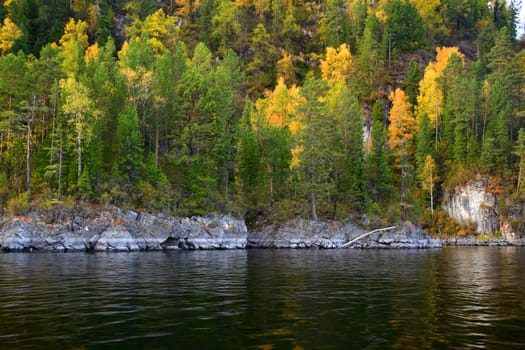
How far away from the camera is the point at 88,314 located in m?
14.4

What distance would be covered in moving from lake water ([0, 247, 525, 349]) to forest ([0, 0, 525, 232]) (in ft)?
99.8

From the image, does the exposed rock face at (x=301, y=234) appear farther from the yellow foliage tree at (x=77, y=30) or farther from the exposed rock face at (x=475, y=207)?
the yellow foliage tree at (x=77, y=30)

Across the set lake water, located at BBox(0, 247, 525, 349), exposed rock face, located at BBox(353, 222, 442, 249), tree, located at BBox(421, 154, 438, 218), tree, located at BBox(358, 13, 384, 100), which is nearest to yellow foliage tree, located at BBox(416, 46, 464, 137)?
tree, located at BBox(421, 154, 438, 218)

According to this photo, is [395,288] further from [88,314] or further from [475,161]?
[475,161]

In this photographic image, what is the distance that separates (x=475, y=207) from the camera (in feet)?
258

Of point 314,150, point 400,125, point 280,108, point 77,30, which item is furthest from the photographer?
point 77,30

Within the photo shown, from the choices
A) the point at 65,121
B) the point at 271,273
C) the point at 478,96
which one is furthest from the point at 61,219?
the point at 478,96

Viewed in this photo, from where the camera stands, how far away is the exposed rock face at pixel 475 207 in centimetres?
7731

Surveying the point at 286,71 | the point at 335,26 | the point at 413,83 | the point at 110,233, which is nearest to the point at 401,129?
the point at 413,83

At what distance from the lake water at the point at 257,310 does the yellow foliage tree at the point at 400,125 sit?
190 feet

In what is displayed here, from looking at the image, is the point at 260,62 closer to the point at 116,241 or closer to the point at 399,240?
the point at 399,240

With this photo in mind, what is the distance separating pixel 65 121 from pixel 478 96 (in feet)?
222

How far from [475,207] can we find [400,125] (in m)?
18.5

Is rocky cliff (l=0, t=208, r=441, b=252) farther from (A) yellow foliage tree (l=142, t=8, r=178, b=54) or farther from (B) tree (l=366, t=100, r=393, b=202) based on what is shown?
(A) yellow foliage tree (l=142, t=8, r=178, b=54)
